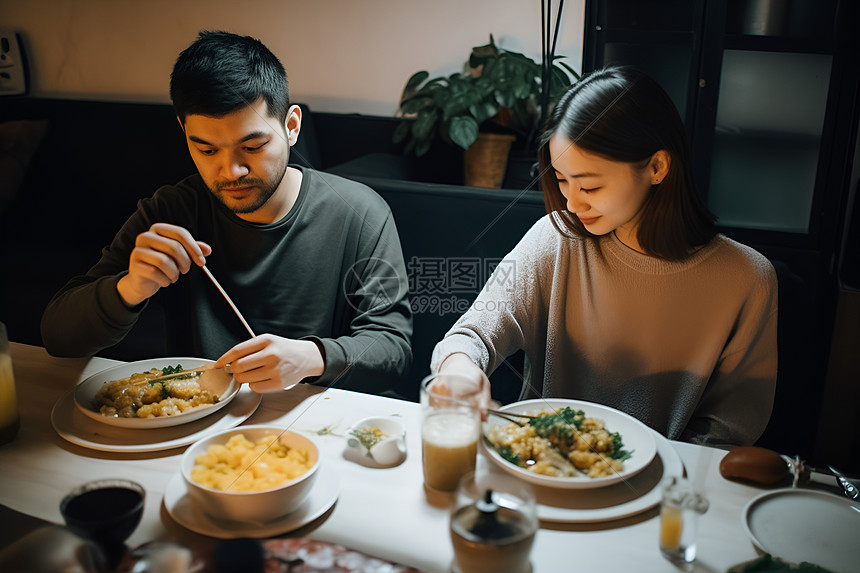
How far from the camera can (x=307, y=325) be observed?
118 centimetres

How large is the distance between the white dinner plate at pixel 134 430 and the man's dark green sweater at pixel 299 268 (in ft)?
0.96

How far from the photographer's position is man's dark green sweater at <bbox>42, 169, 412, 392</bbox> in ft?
3.72

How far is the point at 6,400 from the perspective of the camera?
77 cm

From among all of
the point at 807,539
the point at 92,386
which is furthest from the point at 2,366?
the point at 807,539

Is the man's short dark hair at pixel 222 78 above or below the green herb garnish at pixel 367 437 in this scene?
above

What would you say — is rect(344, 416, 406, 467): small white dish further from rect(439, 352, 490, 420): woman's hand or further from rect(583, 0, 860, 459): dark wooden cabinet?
rect(583, 0, 860, 459): dark wooden cabinet

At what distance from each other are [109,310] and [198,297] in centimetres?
20

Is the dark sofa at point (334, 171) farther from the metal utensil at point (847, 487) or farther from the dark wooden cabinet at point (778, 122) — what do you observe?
the metal utensil at point (847, 487)

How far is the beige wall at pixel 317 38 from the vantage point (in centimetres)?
116

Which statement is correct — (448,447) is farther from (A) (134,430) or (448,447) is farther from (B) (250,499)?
(A) (134,430)

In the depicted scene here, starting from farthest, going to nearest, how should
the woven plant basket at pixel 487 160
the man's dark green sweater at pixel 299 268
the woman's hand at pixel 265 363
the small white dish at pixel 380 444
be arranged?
the woven plant basket at pixel 487 160 → the man's dark green sweater at pixel 299 268 → the woman's hand at pixel 265 363 → the small white dish at pixel 380 444

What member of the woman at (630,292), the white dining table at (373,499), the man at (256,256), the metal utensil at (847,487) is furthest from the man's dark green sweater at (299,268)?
the metal utensil at (847,487)

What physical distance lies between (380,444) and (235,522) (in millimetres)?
172

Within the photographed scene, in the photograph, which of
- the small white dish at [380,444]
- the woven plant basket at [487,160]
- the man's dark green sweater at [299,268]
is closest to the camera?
the small white dish at [380,444]
